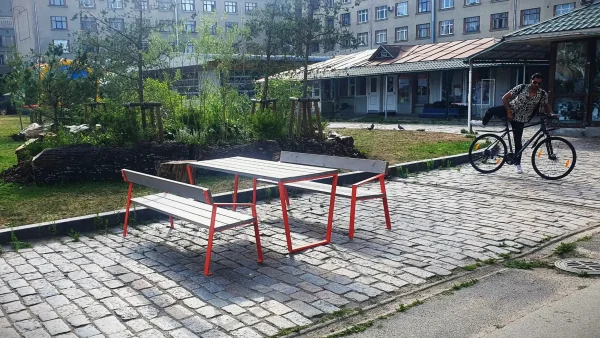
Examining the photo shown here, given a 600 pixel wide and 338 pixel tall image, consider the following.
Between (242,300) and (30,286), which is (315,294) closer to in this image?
(242,300)

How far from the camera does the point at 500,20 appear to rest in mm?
47406

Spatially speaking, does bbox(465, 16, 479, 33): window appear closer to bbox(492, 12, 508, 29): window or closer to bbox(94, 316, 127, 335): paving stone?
bbox(492, 12, 508, 29): window

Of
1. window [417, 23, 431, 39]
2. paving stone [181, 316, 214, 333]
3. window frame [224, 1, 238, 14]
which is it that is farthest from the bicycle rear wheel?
window frame [224, 1, 238, 14]

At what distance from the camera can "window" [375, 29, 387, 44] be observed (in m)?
57.4

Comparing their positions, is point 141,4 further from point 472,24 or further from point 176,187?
point 472,24

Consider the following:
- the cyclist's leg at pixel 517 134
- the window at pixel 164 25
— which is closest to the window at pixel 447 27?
the window at pixel 164 25

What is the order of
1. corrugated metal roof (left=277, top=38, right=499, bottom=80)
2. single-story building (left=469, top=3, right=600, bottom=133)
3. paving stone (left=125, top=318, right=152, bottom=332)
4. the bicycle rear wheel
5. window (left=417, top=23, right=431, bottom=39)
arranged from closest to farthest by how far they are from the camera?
paving stone (left=125, top=318, right=152, bottom=332), the bicycle rear wheel, single-story building (left=469, top=3, right=600, bottom=133), corrugated metal roof (left=277, top=38, right=499, bottom=80), window (left=417, top=23, right=431, bottom=39)

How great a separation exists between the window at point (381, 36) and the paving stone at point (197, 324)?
56.3m

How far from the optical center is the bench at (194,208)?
480 centimetres

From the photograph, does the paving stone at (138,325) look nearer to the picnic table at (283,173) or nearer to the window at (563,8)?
the picnic table at (283,173)

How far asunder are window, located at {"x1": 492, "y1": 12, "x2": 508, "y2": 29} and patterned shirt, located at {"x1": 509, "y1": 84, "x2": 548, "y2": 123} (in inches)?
1613

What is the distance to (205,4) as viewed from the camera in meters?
67.4

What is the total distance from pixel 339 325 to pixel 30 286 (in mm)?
Result: 2704

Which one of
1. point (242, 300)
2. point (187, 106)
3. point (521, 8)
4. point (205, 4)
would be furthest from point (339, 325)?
point (205, 4)
